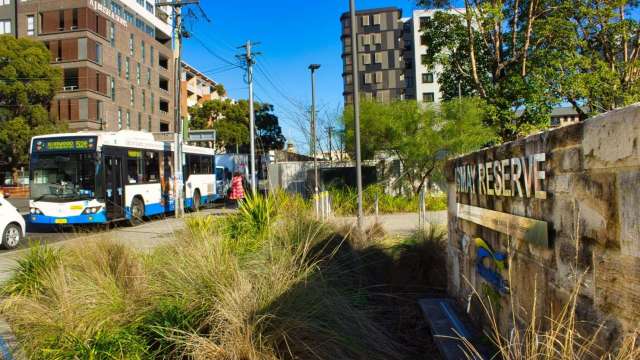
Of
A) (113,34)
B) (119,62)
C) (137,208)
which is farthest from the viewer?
(119,62)

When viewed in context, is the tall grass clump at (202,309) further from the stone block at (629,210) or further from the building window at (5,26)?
the building window at (5,26)

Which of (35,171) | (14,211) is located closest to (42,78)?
(35,171)

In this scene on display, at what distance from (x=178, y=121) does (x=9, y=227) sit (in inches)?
349

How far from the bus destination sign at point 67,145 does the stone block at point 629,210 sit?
16.2 meters

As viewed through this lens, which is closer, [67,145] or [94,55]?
[67,145]

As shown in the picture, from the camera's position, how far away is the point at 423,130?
20.0m

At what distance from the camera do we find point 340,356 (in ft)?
12.4

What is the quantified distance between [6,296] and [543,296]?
20.9 ft

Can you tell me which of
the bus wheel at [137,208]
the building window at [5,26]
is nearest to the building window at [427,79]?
Result: the building window at [5,26]

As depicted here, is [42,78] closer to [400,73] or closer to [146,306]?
[146,306]

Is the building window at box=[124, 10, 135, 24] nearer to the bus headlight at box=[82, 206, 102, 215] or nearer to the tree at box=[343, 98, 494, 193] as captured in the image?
the tree at box=[343, 98, 494, 193]

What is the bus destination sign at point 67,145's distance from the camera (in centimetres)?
1608

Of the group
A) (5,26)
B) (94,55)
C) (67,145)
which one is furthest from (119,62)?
(67,145)

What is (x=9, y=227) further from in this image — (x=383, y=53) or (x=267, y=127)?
(x=383, y=53)
